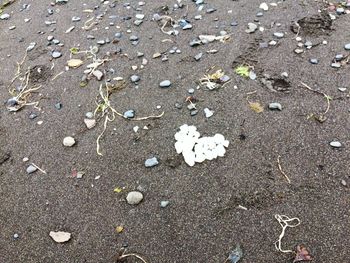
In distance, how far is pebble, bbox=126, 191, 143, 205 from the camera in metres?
3.07

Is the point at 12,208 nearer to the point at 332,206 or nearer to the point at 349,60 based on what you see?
the point at 332,206

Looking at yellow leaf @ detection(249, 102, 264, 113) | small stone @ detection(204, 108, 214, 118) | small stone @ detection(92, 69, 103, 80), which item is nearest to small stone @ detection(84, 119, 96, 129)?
small stone @ detection(92, 69, 103, 80)

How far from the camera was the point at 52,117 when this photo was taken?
3787 millimetres

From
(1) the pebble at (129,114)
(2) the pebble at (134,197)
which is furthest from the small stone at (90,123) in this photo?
(2) the pebble at (134,197)

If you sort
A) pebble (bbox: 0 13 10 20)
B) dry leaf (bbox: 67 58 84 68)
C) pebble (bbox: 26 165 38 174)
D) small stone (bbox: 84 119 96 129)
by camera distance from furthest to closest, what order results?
pebble (bbox: 0 13 10 20) → dry leaf (bbox: 67 58 84 68) → small stone (bbox: 84 119 96 129) → pebble (bbox: 26 165 38 174)

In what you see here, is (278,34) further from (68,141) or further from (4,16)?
(4,16)

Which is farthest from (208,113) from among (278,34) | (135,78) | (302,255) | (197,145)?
(302,255)

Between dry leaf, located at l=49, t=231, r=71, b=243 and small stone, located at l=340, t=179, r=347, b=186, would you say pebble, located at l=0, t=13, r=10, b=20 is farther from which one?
small stone, located at l=340, t=179, r=347, b=186

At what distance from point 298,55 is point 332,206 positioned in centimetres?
164

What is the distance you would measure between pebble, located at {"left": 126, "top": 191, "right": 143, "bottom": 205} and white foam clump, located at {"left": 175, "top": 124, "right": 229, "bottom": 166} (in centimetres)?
46

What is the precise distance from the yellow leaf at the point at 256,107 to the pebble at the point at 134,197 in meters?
1.22

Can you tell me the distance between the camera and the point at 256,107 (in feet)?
11.5

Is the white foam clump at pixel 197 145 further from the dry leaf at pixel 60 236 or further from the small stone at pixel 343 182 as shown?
the dry leaf at pixel 60 236

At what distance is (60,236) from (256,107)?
1891 millimetres
